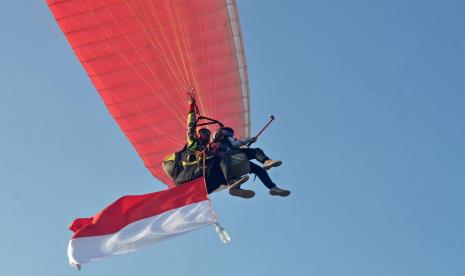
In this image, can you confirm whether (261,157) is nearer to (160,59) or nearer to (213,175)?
(213,175)

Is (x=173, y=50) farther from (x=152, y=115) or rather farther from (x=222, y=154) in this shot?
(x=222, y=154)

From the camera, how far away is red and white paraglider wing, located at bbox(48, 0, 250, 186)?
17453 mm

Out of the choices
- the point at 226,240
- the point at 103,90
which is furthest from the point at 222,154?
the point at 103,90

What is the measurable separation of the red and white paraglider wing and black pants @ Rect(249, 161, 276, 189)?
196 centimetres

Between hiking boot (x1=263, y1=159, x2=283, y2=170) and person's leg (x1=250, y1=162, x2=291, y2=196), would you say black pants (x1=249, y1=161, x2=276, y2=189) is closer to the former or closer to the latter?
person's leg (x1=250, y1=162, x2=291, y2=196)

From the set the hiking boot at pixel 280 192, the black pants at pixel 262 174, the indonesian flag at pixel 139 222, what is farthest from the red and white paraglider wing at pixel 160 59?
the hiking boot at pixel 280 192

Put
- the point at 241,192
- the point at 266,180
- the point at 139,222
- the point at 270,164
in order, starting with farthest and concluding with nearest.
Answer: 1. the point at 266,180
2. the point at 139,222
3. the point at 270,164
4. the point at 241,192

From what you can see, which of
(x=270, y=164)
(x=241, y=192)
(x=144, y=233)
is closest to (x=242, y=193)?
(x=241, y=192)

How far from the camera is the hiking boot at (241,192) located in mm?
15110

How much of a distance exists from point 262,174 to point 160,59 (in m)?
3.14

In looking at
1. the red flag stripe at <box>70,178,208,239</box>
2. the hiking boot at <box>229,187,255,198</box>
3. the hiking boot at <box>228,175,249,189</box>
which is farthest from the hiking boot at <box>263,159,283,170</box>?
the red flag stripe at <box>70,178,208,239</box>

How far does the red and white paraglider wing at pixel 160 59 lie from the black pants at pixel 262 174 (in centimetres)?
196

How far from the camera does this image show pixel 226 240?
14.0 metres

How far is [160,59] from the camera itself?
17828 mm
